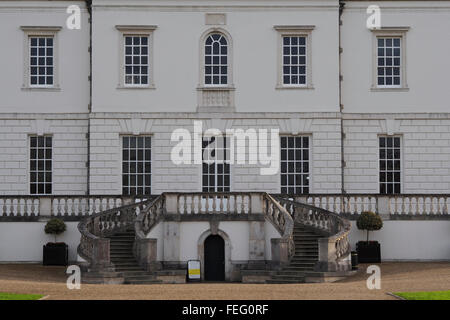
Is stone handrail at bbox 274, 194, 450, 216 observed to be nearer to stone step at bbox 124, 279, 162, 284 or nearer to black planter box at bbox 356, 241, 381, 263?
black planter box at bbox 356, 241, 381, 263

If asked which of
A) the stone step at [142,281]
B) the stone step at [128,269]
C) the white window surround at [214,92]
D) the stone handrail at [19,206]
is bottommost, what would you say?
the stone step at [142,281]

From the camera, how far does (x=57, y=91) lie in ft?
150

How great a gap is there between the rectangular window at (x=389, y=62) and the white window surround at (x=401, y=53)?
0.10 m

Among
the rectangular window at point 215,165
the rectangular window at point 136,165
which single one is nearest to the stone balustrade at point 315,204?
the rectangular window at point 136,165

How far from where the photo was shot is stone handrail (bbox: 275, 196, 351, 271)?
1459 inches

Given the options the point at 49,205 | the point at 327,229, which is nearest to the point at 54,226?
the point at 49,205

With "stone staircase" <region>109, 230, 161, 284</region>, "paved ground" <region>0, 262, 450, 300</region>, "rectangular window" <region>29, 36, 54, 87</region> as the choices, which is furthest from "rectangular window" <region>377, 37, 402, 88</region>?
"rectangular window" <region>29, 36, 54, 87</region>

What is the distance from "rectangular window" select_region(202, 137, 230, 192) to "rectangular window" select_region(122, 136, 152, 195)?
2.20 metres

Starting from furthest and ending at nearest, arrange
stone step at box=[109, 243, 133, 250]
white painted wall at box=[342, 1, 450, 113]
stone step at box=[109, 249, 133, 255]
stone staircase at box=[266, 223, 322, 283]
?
white painted wall at box=[342, 1, 450, 113] → stone step at box=[109, 243, 133, 250] → stone step at box=[109, 249, 133, 255] → stone staircase at box=[266, 223, 322, 283]

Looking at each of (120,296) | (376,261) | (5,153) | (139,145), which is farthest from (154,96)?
(120,296)

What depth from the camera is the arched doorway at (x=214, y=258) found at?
132 feet

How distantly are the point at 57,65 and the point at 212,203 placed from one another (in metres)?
9.84

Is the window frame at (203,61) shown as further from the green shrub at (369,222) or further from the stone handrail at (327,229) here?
the green shrub at (369,222)

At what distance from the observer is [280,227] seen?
39.2 metres
